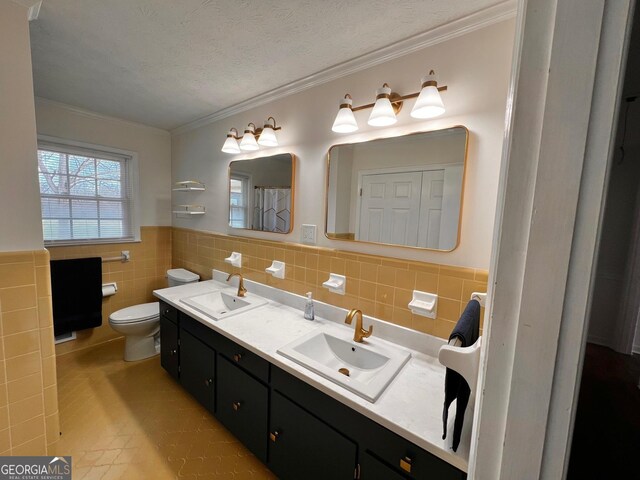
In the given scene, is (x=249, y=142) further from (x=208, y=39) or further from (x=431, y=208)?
(x=431, y=208)

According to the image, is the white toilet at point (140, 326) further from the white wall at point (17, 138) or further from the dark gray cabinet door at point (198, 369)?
the white wall at point (17, 138)

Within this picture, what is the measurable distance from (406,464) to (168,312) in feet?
6.23

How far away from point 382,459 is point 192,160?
9.48 feet

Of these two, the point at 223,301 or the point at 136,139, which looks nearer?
the point at 223,301

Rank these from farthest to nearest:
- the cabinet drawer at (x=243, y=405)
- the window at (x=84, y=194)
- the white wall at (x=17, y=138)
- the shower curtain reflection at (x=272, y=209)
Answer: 1. the window at (x=84, y=194)
2. the shower curtain reflection at (x=272, y=209)
3. the cabinet drawer at (x=243, y=405)
4. the white wall at (x=17, y=138)

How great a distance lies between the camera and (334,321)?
1.67 m

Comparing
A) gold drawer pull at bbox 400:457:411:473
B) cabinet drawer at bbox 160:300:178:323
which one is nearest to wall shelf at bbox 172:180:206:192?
cabinet drawer at bbox 160:300:178:323

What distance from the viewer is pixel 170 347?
2.07m

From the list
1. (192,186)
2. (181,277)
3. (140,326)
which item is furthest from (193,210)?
(140,326)

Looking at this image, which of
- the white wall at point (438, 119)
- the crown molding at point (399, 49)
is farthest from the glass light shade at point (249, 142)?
the crown molding at point (399, 49)

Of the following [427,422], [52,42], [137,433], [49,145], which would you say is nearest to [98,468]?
[137,433]

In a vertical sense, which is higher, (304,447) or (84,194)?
(84,194)

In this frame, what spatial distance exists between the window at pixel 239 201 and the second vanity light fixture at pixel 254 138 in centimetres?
28

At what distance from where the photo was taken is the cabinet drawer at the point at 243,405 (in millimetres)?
1383
